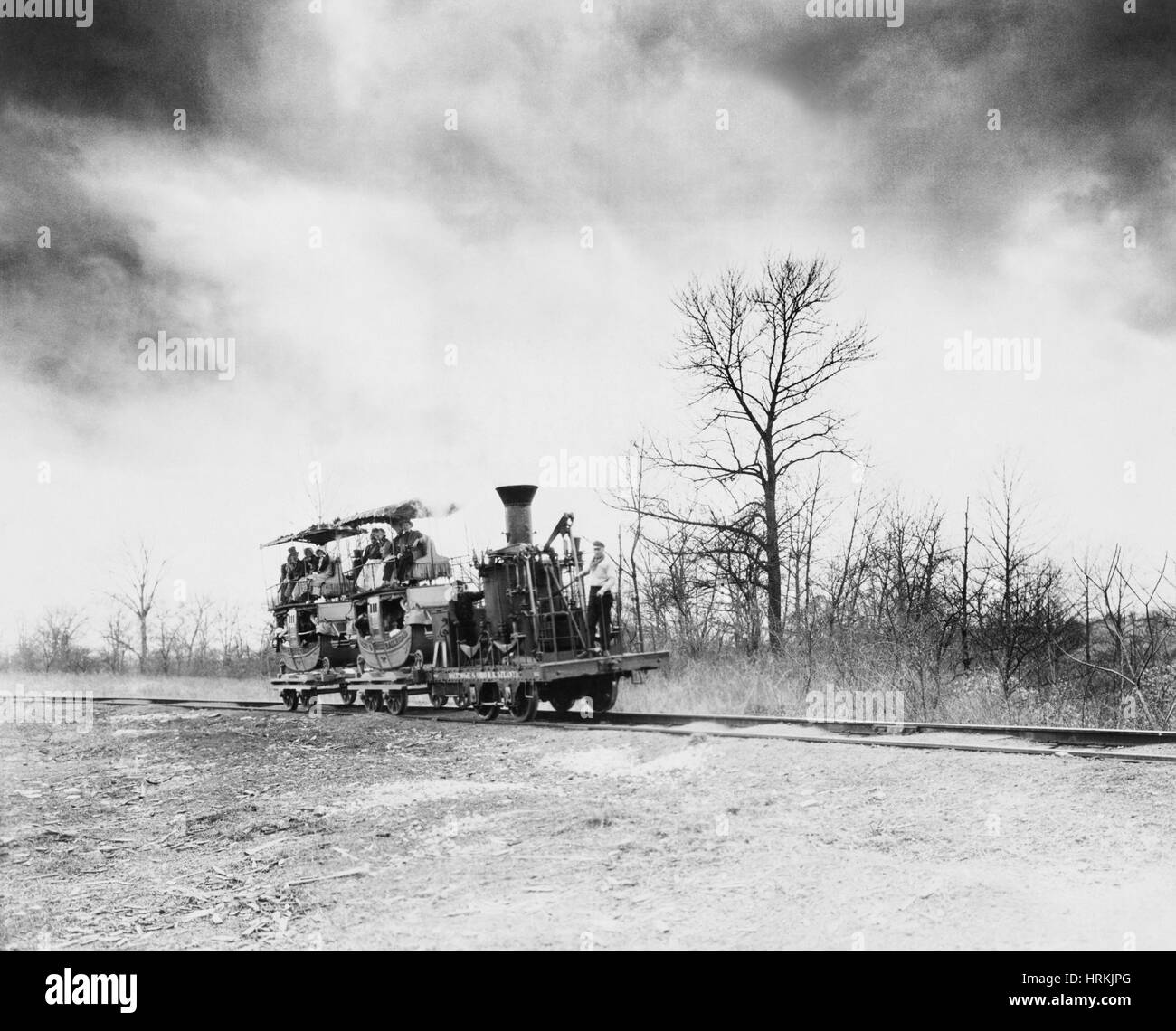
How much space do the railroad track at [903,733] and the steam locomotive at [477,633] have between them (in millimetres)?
508

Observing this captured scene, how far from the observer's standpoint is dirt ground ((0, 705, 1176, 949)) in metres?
4.94

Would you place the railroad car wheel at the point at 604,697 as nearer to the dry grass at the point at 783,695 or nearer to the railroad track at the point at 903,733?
the railroad track at the point at 903,733

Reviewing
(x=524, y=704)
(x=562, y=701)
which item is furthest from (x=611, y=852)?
(x=562, y=701)

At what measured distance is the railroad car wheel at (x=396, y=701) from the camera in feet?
51.1

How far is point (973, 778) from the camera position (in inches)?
307

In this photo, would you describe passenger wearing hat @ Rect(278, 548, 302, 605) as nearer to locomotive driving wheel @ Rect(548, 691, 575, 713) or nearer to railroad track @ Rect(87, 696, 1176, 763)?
railroad track @ Rect(87, 696, 1176, 763)

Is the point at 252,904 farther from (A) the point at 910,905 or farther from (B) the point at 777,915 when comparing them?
(A) the point at 910,905

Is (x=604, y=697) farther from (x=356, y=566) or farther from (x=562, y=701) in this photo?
(x=356, y=566)

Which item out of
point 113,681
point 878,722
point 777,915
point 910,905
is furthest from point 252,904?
point 113,681

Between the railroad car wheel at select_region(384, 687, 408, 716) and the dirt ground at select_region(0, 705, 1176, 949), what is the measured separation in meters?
4.91

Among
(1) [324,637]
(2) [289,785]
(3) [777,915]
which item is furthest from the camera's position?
(1) [324,637]

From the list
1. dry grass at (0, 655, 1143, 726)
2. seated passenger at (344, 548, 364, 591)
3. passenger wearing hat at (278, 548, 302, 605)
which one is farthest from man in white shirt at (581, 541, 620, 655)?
passenger wearing hat at (278, 548, 302, 605)

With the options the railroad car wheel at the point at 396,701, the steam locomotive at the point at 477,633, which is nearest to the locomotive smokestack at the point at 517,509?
the steam locomotive at the point at 477,633
